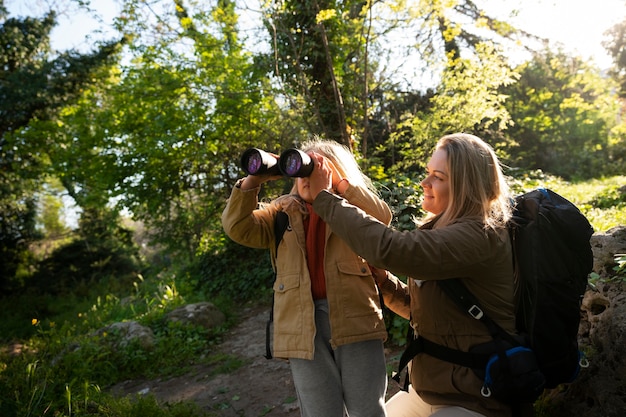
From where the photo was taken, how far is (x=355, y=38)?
6.52 m

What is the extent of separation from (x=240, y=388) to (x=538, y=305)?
3693mm

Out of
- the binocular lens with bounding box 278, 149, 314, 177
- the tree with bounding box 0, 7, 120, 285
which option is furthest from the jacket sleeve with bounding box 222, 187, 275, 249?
the tree with bounding box 0, 7, 120, 285

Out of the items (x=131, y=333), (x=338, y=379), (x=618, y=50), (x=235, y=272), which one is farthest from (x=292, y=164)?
(x=618, y=50)

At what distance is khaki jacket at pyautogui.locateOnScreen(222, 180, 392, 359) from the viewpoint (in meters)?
1.81

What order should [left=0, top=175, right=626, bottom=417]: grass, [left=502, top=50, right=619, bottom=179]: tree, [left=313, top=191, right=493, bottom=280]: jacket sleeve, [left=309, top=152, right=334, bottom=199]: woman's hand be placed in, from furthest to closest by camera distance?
[left=502, top=50, right=619, bottom=179]: tree → [left=0, top=175, right=626, bottom=417]: grass → [left=309, top=152, right=334, bottom=199]: woman's hand → [left=313, top=191, right=493, bottom=280]: jacket sleeve

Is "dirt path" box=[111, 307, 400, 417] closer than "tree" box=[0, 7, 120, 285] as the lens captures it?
Yes

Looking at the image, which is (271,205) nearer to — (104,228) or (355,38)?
(355,38)

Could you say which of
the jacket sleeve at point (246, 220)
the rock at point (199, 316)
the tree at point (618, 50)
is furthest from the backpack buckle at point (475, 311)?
the tree at point (618, 50)

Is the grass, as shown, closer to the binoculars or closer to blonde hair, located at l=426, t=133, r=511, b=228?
the binoculars

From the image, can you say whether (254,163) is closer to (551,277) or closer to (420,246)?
(420,246)

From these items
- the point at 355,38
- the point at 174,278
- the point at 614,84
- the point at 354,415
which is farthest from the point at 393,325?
Result: the point at 614,84

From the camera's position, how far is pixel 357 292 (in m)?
1.85

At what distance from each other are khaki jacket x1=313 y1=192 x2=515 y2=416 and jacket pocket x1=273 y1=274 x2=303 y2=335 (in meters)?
0.44

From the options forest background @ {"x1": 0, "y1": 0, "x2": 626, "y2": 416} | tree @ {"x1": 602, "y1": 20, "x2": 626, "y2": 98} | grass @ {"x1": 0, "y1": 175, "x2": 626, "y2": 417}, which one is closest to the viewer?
grass @ {"x1": 0, "y1": 175, "x2": 626, "y2": 417}
